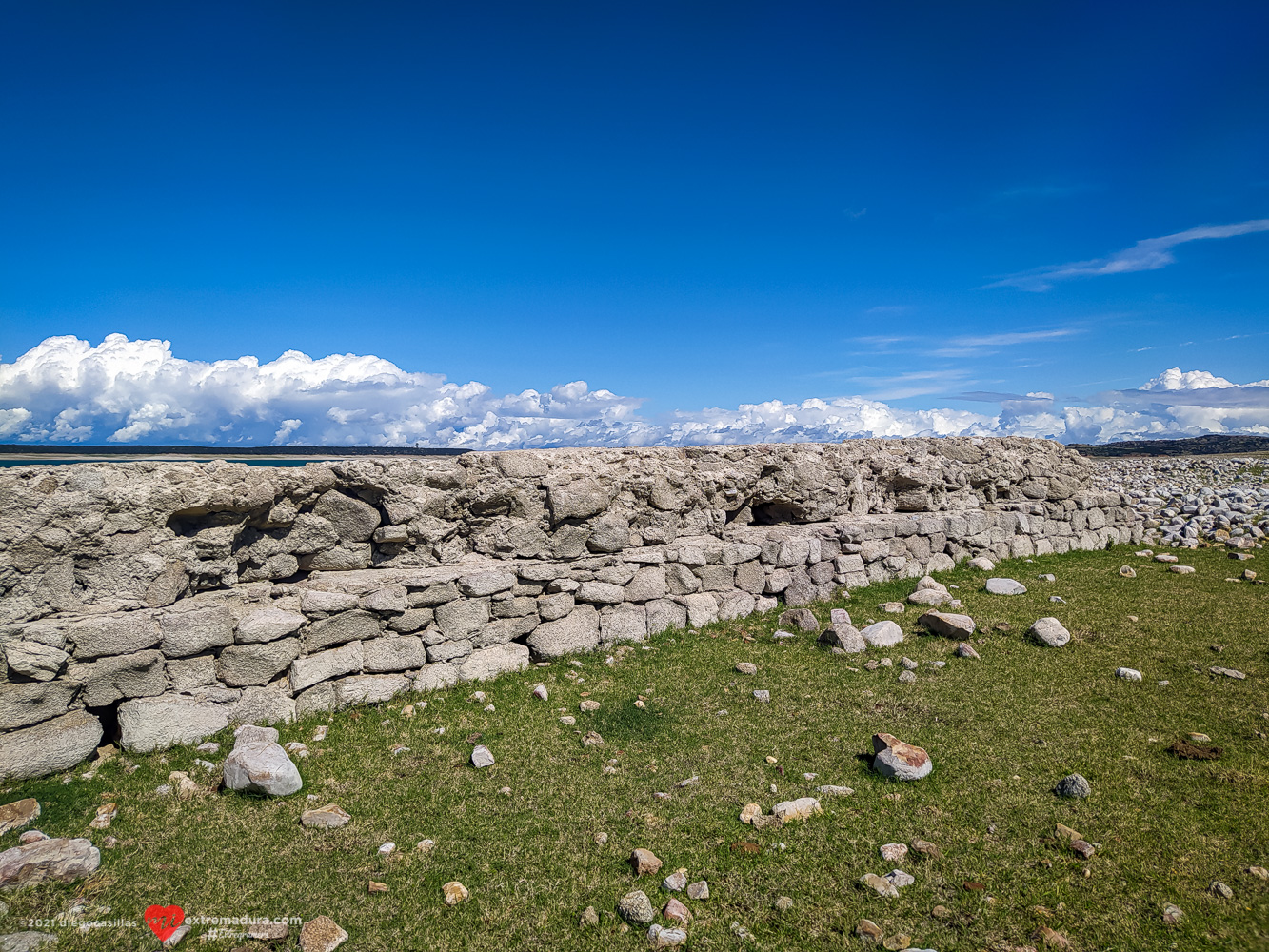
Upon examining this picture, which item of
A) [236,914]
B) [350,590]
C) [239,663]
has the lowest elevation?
[236,914]

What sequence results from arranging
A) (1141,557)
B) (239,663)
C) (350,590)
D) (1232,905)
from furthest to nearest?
1. (1141,557)
2. (350,590)
3. (239,663)
4. (1232,905)

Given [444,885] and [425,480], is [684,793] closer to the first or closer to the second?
[444,885]

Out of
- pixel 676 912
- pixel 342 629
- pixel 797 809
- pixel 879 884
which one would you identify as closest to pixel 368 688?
pixel 342 629

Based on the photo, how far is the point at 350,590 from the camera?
21.1ft

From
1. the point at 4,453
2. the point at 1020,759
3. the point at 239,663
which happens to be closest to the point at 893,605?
the point at 1020,759

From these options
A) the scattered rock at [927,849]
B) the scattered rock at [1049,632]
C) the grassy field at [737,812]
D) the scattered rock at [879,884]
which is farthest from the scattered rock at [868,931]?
the scattered rock at [1049,632]

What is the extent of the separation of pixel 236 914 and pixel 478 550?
13.3 feet

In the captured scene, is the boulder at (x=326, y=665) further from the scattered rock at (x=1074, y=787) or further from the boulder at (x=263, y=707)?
the scattered rock at (x=1074, y=787)

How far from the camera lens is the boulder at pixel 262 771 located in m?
4.82

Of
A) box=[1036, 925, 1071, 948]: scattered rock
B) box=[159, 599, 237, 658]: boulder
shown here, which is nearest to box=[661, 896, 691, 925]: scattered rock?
box=[1036, 925, 1071, 948]: scattered rock

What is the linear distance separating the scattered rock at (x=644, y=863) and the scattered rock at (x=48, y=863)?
10.8 feet

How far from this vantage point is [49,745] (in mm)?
4961

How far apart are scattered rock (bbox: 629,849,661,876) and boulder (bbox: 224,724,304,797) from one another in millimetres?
2690

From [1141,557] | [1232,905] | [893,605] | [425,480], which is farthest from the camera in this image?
[1141,557]
